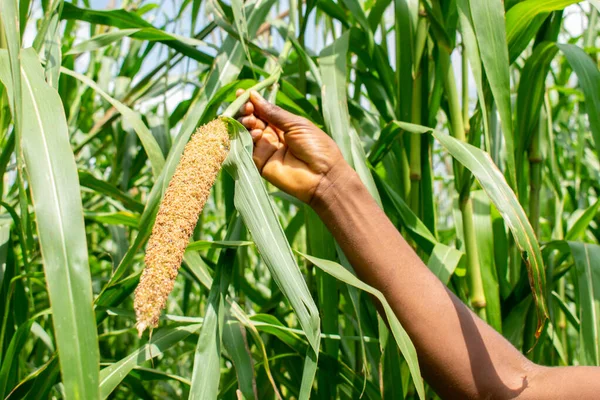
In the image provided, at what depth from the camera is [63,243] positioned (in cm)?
55

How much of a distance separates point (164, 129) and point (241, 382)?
A: 635 mm

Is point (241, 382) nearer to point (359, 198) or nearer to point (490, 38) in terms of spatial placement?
point (359, 198)

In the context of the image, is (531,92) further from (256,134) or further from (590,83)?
(256,134)

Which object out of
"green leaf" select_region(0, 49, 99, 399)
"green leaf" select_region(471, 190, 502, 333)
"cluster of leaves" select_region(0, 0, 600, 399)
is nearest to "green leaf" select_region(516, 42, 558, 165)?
"cluster of leaves" select_region(0, 0, 600, 399)

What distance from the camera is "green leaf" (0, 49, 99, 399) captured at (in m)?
0.52

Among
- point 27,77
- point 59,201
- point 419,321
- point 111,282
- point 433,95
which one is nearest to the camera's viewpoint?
point 59,201

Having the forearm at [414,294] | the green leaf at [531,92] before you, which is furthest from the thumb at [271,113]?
the green leaf at [531,92]

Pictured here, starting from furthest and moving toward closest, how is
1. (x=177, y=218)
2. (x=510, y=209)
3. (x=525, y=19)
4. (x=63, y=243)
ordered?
(x=525, y=19), (x=510, y=209), (x=177, y=218), (x=63, y=243)

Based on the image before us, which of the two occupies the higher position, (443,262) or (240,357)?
(443,262)

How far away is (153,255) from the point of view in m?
0.61

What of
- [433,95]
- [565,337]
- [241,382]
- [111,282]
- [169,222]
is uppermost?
[433,95]

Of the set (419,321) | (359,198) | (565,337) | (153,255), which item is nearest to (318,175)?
(359,198)

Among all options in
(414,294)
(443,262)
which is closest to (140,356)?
(414,294)

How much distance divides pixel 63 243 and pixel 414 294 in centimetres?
Result: 55
